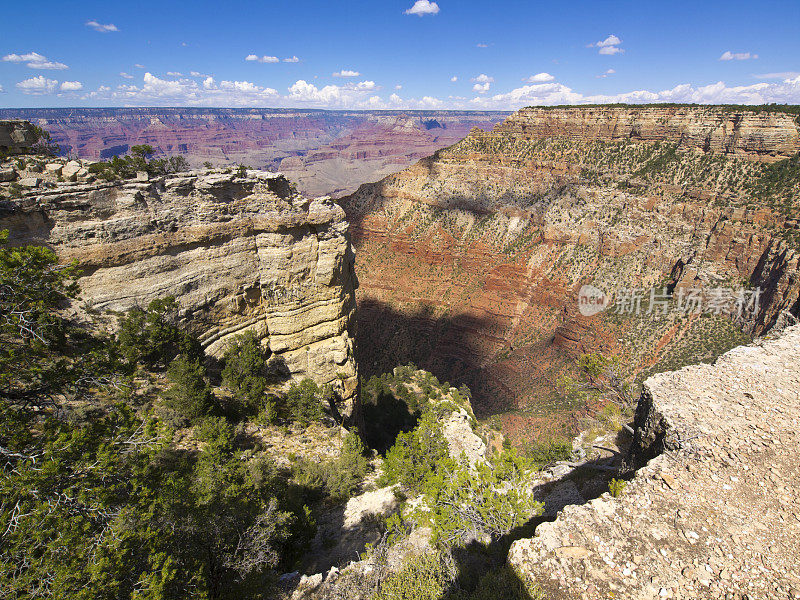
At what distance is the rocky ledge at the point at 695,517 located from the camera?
8.26 metres

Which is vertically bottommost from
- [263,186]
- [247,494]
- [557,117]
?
[247,494]

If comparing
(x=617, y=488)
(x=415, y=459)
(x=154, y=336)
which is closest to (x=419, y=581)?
(x=617, y=488)

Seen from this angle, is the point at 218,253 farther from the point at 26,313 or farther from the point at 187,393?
the point at 26,313

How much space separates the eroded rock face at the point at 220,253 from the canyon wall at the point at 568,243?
28.2m

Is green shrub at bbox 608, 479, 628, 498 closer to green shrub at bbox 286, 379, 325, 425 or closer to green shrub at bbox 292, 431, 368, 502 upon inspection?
green shrub at bbox 292, 431, 368, 502

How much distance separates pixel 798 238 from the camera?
36844 mm

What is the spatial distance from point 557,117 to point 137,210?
68.3 metres

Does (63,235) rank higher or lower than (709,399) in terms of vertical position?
higher

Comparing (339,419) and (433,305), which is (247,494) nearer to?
(339,419)

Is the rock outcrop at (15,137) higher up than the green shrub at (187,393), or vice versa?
the rock outcrop at (15,137)

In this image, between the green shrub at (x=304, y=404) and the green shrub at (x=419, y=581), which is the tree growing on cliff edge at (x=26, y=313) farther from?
the green shrub at (x=304, y=404)

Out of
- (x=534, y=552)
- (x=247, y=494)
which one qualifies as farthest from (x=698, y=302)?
(x=247, y=494)

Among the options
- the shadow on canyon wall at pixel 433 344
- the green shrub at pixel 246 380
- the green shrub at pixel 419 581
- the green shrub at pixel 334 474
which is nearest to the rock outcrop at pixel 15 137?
the green shrub at pixel 246 380

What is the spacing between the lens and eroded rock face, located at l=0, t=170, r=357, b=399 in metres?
15.0
